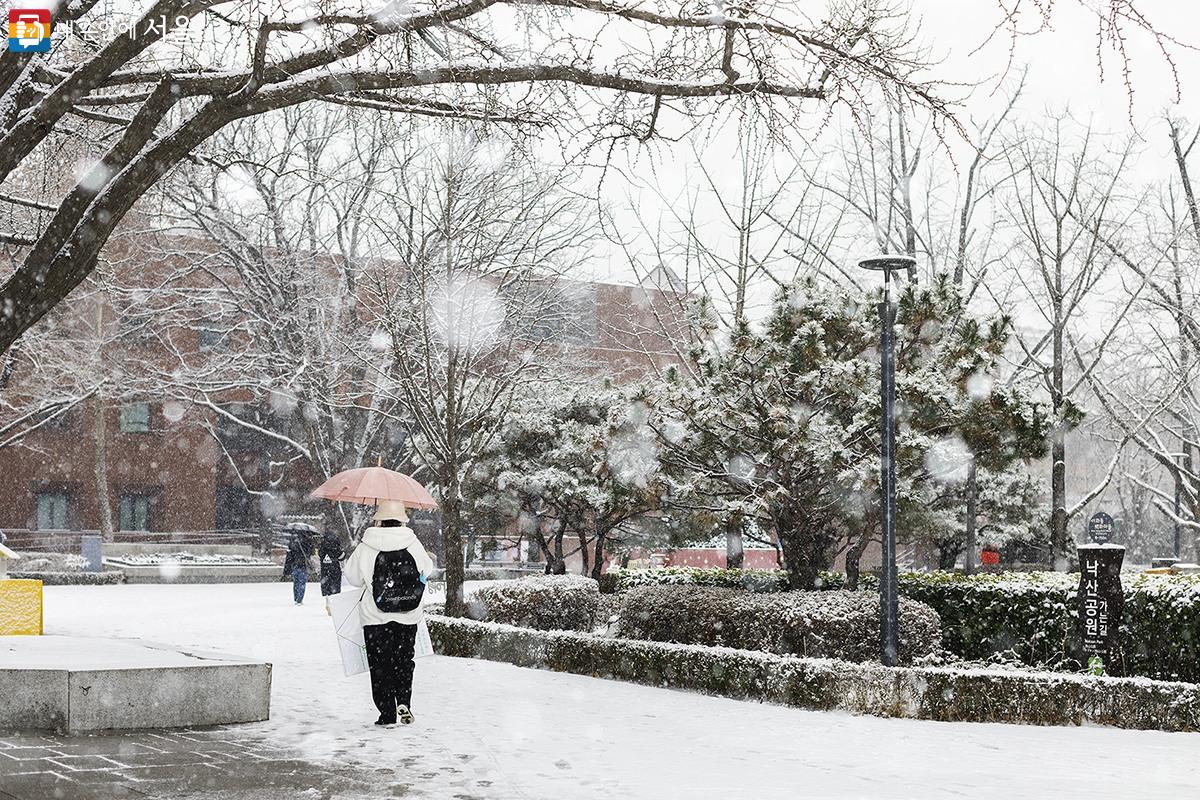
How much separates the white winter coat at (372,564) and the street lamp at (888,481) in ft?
18.1

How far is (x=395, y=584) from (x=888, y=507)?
606 cm

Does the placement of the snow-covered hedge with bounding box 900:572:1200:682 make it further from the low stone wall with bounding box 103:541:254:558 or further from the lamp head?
the low stone wall with bounding box 103:541:254:558

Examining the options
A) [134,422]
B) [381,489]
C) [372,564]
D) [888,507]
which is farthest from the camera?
[134,422]

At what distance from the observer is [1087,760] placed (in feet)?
30.8

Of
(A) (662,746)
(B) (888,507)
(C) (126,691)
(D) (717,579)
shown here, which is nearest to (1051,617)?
(B) (888,507)

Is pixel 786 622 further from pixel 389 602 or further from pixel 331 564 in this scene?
pixel 331 564

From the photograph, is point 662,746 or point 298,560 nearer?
point 662,746

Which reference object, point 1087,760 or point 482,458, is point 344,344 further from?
point 1087,760

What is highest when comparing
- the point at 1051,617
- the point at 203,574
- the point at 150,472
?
the point at 150,472

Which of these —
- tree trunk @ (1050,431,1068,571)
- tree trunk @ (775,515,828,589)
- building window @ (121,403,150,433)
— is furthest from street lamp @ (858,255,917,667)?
building window @ (121,403,150,433)

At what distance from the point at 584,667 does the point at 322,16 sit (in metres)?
9.29

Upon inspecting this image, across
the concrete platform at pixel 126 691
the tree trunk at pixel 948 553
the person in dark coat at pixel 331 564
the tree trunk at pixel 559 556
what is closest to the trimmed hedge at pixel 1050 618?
the concrete platform at pixel 126 691


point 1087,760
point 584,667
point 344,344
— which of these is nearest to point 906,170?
point 344,344

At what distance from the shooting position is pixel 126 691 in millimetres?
8172
